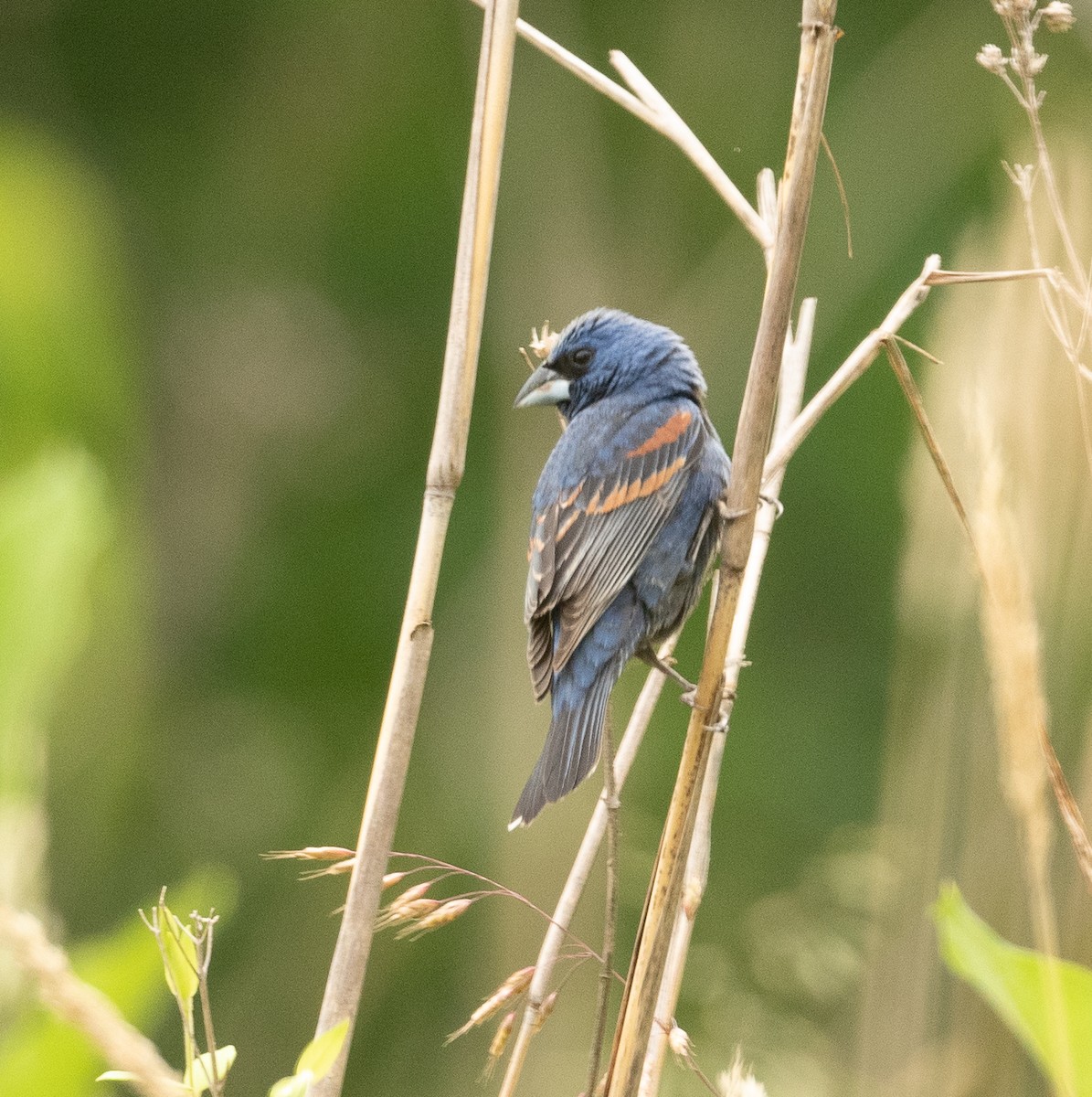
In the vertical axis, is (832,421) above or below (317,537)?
above

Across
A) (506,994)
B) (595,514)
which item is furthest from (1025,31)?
(595,514)

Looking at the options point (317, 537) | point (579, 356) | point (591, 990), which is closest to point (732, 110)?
point (317, 537)

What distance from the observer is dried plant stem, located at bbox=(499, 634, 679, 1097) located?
4.02 ft

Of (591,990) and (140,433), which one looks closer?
(591,990)

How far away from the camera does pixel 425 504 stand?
1180 millimetres

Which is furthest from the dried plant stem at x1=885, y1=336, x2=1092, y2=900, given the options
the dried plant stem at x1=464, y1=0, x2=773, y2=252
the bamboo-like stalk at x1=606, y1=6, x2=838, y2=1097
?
the dried plant stem at x1=464, y1=0, x2=773, y2=252

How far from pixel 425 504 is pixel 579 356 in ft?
4.47

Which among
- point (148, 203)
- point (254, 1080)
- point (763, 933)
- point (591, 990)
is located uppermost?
point (148, 203)

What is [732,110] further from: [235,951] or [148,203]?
[235,951]

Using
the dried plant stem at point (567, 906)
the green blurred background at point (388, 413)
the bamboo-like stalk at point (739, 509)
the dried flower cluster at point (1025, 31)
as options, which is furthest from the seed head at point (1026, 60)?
the green blurred background at point (388, 413)

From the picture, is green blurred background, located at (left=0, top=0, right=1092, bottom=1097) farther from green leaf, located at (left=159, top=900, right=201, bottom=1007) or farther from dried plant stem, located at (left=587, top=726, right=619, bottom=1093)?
green leaf, located at (left=159, top=900, right=201, bottom=1007)

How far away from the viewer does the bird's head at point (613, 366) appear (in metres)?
2.44

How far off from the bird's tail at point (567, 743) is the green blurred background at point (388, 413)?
114cm

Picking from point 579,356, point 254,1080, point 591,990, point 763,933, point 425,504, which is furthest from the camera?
point 254,1080
